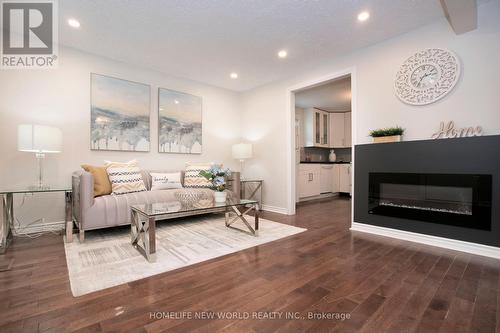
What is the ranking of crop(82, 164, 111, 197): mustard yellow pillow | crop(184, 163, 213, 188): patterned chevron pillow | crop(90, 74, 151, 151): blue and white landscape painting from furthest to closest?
crop(184, 163, 213, 188): patterned chevron pillow, crop(90, 74, 151, 151): blue and white landscape painting, crop(82, 164, 111, 197): mustard yellow pillow

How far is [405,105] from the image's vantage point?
280 cm

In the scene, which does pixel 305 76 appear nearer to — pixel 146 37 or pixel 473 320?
pixel 146 37

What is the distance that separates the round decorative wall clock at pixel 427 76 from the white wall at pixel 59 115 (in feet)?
12.2

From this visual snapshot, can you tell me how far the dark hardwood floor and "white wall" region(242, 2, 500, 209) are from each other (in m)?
1.49

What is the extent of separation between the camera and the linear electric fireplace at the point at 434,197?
7.45ft

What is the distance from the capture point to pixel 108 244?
99.0 inches

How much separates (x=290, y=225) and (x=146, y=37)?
128 inches

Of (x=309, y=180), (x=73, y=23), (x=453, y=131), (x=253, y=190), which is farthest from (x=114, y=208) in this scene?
(x=309, y=180)

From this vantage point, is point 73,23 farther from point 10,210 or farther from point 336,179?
point 336,179

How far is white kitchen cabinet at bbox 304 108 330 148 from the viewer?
6191mm

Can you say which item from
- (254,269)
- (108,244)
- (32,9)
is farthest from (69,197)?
(254,269)

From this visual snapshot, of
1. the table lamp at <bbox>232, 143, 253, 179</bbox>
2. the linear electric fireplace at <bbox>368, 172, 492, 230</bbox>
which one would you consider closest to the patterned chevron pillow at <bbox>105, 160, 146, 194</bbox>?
the table lamp at <bbox>232, 143, 253, 179</bbox>

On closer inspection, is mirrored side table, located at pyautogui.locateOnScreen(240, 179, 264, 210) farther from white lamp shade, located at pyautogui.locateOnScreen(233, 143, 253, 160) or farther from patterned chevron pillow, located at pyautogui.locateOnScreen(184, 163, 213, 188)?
patterned chevron pillow, located at pyautogui.locateOnScreen(184, 163, 213, 188)

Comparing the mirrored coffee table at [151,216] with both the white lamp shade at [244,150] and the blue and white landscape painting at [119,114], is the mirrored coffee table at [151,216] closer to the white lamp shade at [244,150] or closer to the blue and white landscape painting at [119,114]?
the blue and white landscape painting at [119,114]
